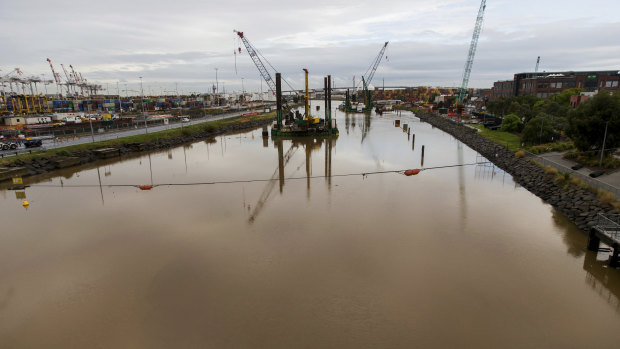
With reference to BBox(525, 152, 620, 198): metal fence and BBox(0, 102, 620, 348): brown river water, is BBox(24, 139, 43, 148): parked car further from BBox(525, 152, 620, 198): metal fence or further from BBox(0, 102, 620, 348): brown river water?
BBox(525, 152, 620, 198): metal fence

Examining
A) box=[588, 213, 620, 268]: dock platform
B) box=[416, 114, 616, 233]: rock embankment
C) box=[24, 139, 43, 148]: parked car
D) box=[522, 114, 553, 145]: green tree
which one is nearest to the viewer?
box=[588, 213, 620, 268]: dock platform

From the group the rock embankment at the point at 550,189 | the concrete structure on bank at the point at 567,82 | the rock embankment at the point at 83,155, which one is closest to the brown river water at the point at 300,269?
the rock embankment at the point at 550,189

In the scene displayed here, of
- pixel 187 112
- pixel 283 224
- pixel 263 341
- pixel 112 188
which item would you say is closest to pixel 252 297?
pixel 263 341

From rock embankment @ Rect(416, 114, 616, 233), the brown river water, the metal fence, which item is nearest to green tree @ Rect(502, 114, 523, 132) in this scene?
rock embankment @ Rect(416, 114, 616, 233)

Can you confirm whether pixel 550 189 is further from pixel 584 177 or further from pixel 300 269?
pixel 300 269

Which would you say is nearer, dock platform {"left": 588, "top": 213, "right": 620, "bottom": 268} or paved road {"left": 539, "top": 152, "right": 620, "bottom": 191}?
dock platform {"left": 588, "top": 213, "right": 620, "bottom": 268}

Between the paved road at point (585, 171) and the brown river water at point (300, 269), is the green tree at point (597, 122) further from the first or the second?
the brown river water at point (300, 269)

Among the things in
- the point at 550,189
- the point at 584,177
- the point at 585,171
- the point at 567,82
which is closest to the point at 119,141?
the point at 550,189

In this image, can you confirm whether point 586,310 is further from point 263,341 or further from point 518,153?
point 518,153
